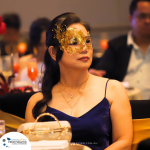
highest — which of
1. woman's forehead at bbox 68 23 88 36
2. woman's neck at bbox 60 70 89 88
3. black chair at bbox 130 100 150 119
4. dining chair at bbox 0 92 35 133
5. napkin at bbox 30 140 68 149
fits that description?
woman's forehead at bbox 68 23 88 36

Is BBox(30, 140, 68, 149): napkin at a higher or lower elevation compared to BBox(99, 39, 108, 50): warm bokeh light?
higher

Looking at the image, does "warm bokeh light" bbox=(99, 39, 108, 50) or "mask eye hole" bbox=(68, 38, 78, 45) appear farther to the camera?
"warm bokeh light" bbox=(99, 39, 108, 50)

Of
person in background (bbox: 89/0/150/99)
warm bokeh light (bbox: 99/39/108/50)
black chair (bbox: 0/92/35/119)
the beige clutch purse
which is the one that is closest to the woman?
black chair (bbox: 0/92/35/119)

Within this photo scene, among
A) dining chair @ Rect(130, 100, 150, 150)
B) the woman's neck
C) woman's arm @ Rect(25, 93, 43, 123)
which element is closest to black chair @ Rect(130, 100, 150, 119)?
dining chair @ Rect(130, 100, 150, 150)

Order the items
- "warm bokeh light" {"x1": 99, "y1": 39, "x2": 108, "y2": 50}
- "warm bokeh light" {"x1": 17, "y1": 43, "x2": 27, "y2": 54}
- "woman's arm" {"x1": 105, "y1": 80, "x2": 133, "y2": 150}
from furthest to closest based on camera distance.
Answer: "warm bokeh light" {"x1": 99, "y1": 39, "x2": 108, "y2": 50}, "warm bokeh light" {"x1": 17, "y1": 43, "x2": 27, "y2": 54}, "woman's arm" {"x1": 105, "y1": 80, "x2": 133, "y2": 150}

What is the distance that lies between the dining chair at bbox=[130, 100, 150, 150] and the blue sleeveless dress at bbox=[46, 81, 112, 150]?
161 mm

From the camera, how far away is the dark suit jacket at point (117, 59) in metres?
3.14

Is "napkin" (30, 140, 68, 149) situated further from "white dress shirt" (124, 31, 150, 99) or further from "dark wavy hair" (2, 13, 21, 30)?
"dark wavy hair" (2, 13, 21, 30)

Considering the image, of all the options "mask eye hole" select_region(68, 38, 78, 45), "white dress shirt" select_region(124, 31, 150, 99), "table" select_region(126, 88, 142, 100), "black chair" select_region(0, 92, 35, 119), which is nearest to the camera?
"mask eye hole" select_region(68, 38, 78, 45)

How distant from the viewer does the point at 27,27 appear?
4.88 m

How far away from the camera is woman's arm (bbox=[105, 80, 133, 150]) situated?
1.43m

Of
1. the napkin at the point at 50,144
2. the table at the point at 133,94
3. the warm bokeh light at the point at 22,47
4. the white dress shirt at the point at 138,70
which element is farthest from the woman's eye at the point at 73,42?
the warm bokeh light at the point at 22,47

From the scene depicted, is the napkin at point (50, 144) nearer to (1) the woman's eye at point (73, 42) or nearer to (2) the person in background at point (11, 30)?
(1) the woman's eye at point (73, 42)

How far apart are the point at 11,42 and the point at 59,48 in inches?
143
